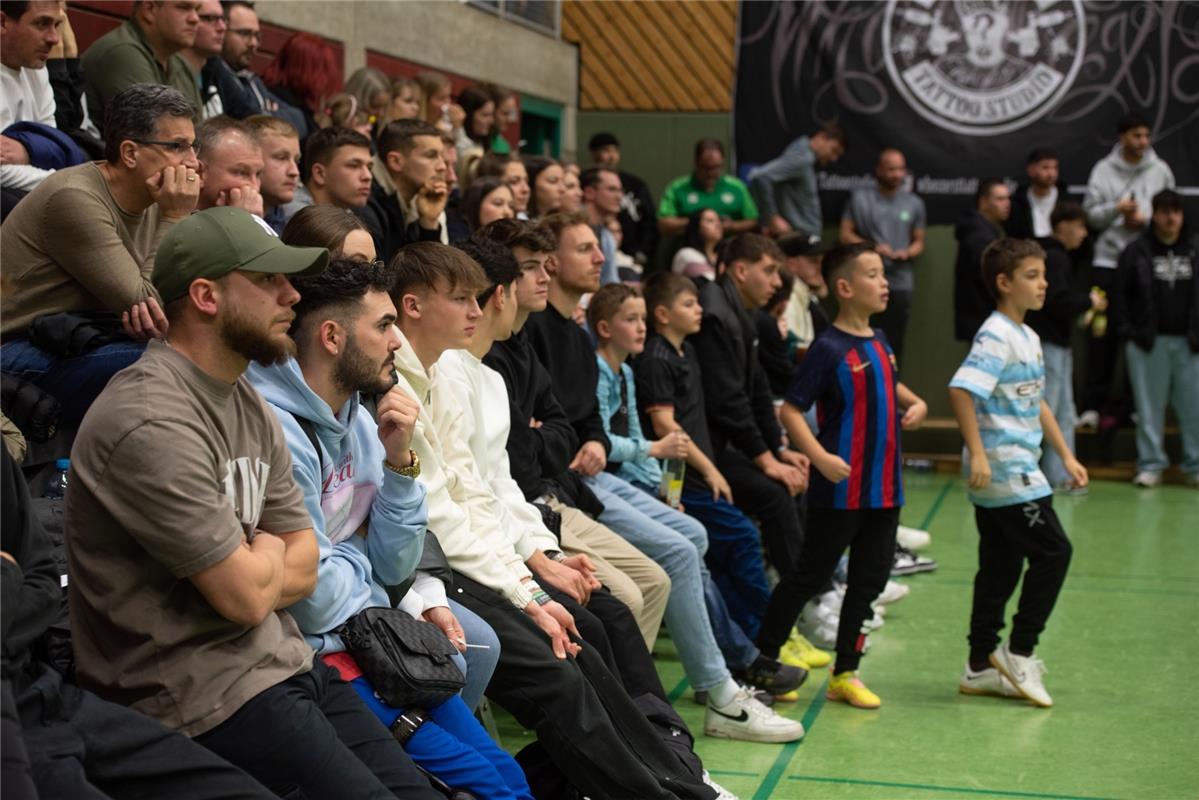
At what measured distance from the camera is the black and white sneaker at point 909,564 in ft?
23.8

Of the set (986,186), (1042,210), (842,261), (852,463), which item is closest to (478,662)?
(852,463)

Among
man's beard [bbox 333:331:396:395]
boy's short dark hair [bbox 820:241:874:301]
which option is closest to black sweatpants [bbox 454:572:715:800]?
man's beard [bbox 333:331:396:395]

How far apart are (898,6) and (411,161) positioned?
274 inches

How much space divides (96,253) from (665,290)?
2514mm

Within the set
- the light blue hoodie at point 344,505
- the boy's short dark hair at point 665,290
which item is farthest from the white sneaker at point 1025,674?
the light blue hoodie at point 344,505

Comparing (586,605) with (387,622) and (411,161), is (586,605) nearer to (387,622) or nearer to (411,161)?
(387,622)

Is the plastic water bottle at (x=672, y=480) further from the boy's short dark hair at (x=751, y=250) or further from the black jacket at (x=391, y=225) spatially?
the boy's short dark hair at (x=751, y=250)

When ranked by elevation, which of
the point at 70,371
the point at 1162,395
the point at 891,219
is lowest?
the point at 1162,395

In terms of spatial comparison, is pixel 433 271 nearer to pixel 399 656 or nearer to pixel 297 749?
pixel 399 656

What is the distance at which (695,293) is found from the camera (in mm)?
A: 5883

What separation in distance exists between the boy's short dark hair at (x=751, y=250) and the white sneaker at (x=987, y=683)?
2.03 metres

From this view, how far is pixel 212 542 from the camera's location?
2486mm

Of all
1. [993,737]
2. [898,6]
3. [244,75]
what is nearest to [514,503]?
[993,737]

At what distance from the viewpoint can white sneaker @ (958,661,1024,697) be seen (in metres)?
5.23
